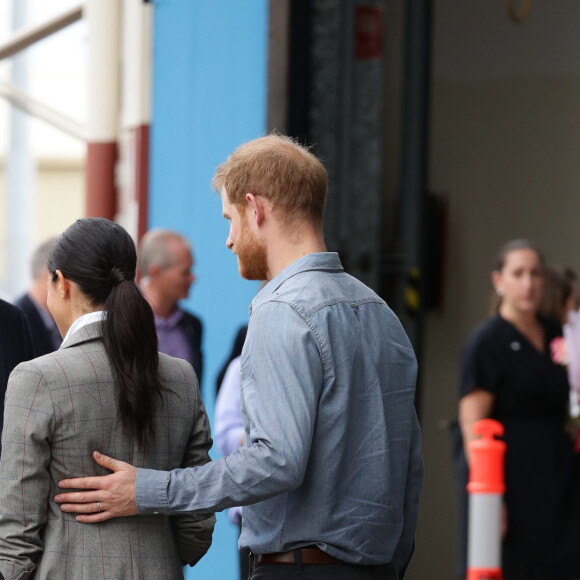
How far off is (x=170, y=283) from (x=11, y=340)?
252 centimetres

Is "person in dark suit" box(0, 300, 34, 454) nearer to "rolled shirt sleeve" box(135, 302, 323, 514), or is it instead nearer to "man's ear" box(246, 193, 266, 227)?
"rolled shirt sleeve" box(135, 302, 323, 514)

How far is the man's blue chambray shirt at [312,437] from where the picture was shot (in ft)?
9.08

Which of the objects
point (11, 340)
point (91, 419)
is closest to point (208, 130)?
point (11, 340)

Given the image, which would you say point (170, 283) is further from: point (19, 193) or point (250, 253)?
point (19, 193)

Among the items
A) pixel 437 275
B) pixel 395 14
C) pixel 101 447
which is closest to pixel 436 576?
pixel 437 275

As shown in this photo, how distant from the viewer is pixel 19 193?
20.6m

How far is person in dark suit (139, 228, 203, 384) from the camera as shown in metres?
6.20

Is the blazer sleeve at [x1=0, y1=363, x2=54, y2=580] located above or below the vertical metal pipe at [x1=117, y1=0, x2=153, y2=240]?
below

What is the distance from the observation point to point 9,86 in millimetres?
7691

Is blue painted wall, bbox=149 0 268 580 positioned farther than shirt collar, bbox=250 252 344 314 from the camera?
Yes

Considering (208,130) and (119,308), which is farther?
(208,130)

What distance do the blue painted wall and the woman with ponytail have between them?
359 cm

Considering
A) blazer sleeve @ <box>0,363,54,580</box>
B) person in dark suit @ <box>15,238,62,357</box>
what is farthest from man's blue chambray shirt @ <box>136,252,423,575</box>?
person in dark suit @ <box>15,238,62,357</box>

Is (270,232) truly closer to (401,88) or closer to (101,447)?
(101,447)
